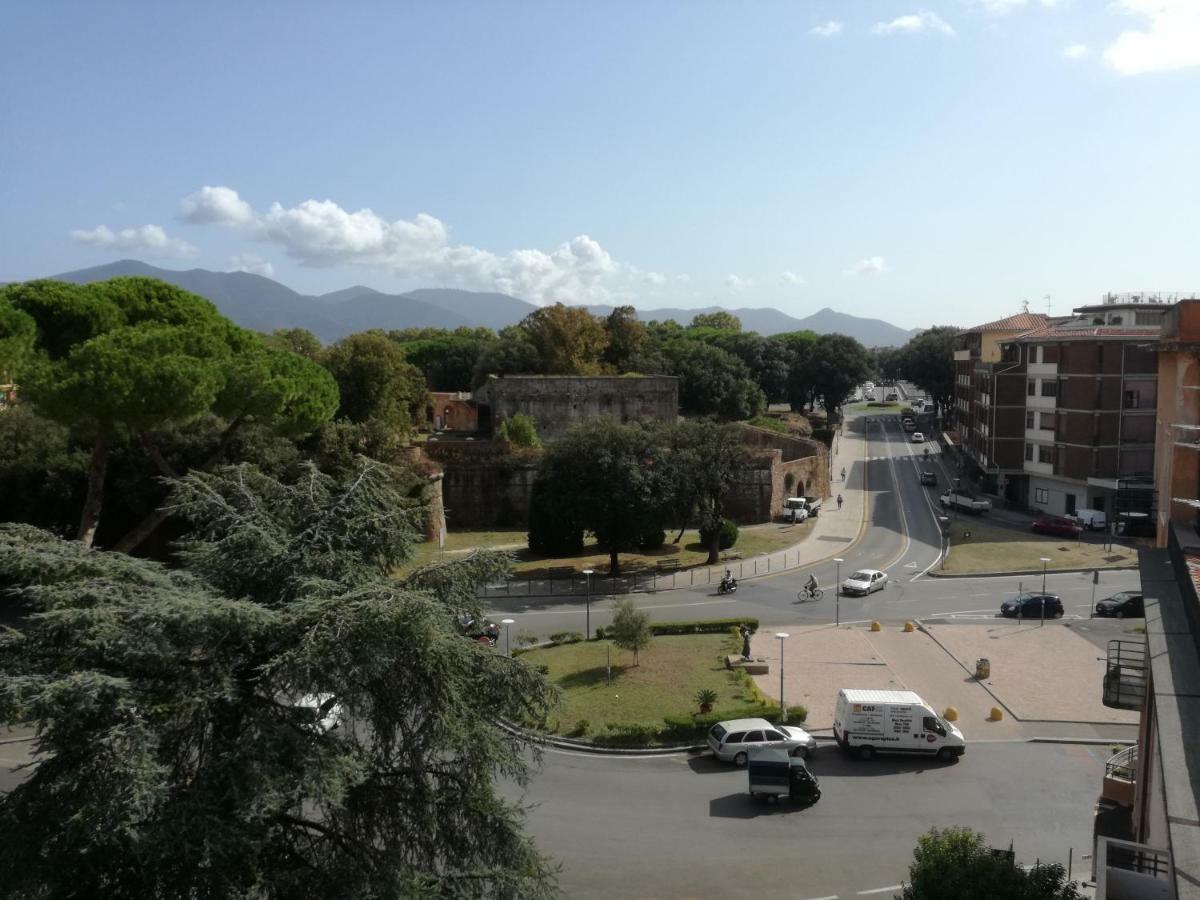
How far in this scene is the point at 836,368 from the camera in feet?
266

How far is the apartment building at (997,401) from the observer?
2039 inches

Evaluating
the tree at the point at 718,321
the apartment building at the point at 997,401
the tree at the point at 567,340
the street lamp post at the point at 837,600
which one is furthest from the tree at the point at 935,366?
the street lamp post at the point at 837,600

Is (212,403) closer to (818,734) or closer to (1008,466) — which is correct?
(818,734)

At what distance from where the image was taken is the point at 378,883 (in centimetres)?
905

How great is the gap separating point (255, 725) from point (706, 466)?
28866 mm

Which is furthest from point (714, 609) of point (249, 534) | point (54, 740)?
point (54, 740)

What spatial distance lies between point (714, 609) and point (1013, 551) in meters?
16.6

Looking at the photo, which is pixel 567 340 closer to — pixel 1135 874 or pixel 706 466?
pixel 706 466

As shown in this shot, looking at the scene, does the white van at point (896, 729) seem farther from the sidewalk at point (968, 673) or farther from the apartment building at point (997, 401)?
the apartment building at point (997, 401)

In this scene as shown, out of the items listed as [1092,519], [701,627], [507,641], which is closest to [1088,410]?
[1092,519]

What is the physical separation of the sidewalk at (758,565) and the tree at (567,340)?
70.4 ft

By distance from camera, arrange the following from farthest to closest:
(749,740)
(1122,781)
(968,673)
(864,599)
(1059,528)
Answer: (1059,528) < (864,599) < (968,673) < (749,740) < (1122,781)

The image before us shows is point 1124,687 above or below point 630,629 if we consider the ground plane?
above

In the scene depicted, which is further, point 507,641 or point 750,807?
point 507,641
